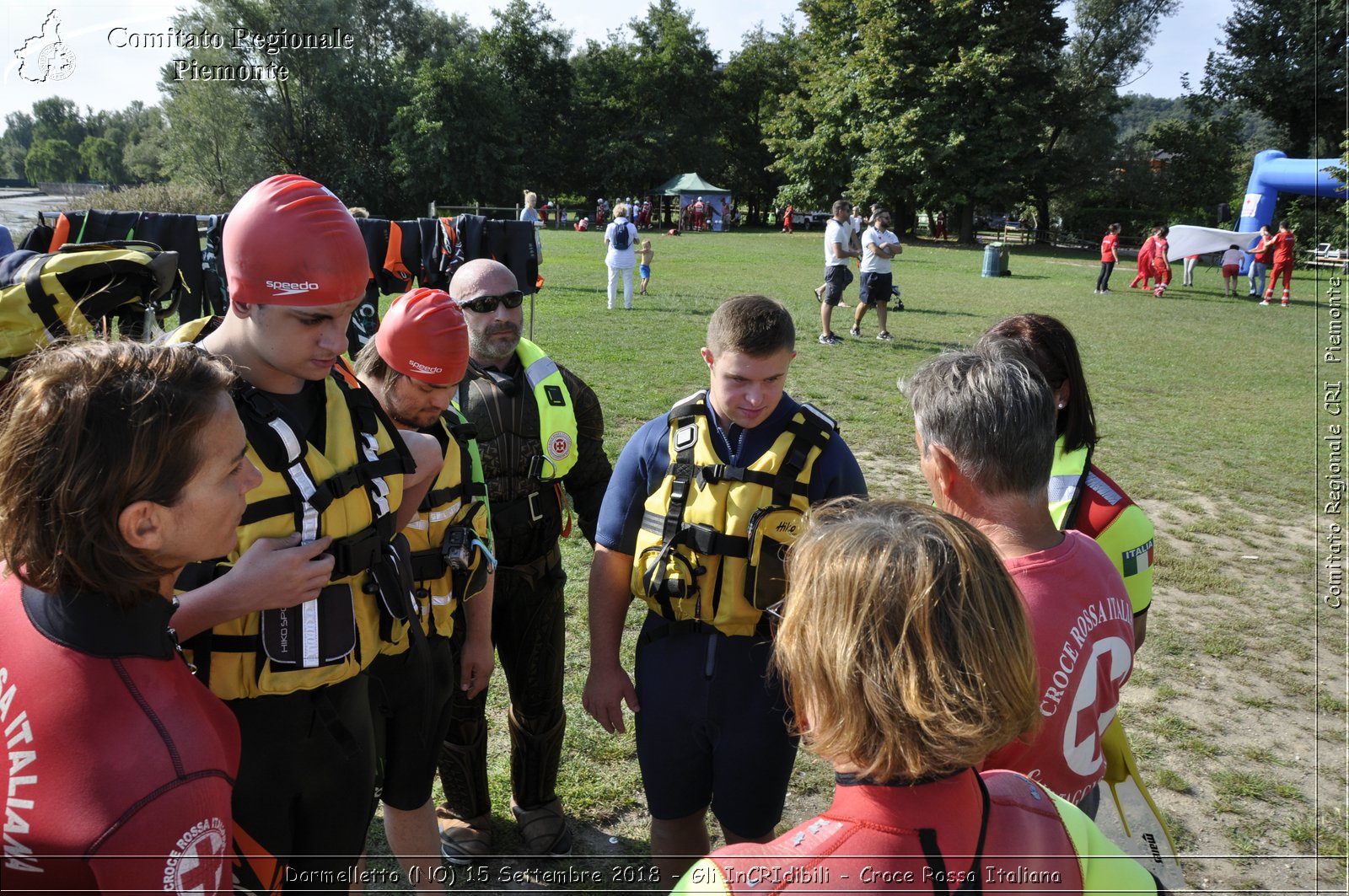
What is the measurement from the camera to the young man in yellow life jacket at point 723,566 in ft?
8.50

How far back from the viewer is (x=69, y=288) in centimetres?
294

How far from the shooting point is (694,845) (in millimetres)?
2805

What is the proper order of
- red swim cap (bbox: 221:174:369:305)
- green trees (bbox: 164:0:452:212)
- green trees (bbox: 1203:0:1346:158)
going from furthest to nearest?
green trees (bbox: 164:0:452:212) < green trees (bbox: 1203:0:1346:158) < red swim cap (bbox: 221:174:369:305)

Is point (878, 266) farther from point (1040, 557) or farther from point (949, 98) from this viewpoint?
point (949, 98)

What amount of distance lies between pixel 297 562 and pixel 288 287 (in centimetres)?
69

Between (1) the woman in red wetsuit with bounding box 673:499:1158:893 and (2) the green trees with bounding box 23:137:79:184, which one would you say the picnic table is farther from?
(2) the green trees with bounding box 23:137:79:184

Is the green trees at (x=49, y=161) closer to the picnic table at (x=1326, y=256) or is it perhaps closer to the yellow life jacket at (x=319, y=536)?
the yellow life jacket at (x=319, y=536)

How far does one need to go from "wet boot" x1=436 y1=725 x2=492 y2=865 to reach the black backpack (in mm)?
14411

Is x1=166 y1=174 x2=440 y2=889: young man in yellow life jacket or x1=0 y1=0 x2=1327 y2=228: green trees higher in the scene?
x1=0 y1=0 x2=1327 y2=228: green trees

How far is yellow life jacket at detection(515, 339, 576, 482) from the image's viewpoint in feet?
11.3

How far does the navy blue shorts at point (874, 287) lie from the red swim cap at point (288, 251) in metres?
13.3

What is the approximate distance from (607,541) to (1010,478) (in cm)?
138

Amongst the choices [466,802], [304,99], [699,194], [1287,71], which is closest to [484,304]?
[466,802]

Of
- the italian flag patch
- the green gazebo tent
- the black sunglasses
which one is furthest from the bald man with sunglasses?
the green gazebo tent
